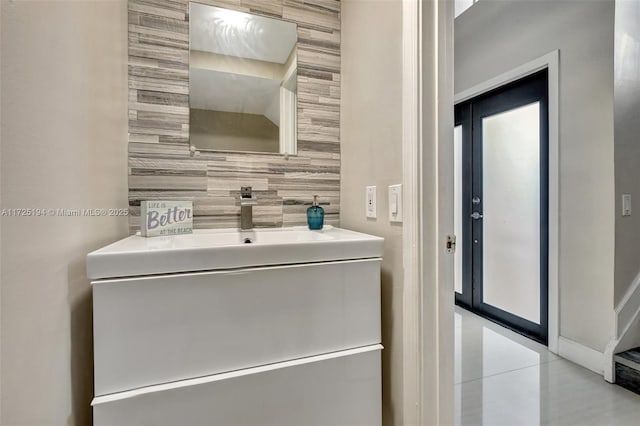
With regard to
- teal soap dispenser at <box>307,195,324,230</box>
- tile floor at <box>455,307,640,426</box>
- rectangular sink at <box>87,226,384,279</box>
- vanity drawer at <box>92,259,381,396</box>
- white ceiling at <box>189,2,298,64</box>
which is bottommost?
tile floor at <box>455,307,640,426</box>

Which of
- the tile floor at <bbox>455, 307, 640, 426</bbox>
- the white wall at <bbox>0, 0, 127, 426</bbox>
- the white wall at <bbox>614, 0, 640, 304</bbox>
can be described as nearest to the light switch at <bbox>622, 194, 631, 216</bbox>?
the white wall at <bbox>614, 0, 640, 304</bbox>

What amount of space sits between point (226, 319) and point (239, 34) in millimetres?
1202

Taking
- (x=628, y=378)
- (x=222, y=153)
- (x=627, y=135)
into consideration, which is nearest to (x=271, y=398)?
(x=222, y=153)

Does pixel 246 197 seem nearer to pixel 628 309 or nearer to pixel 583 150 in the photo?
pixel 583 150

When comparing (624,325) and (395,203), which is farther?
(624,325)

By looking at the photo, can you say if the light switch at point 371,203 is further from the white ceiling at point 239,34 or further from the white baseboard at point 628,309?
the white baseboard at point 628,309

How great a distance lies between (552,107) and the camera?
220 cm

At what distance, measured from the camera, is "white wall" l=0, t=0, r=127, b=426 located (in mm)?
540

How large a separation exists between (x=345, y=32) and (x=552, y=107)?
171 centimetres

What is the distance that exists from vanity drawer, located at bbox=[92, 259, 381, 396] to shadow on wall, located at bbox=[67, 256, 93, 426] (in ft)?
0.36

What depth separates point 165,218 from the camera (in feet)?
3.76

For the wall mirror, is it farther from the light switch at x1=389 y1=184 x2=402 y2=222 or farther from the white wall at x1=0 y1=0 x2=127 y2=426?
the light switch at x1=389 y1=184 x2=402 y2=222

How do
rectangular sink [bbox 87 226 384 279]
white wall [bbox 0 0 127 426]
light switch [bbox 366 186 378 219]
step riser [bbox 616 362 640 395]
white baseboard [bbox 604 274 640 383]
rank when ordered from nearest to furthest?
white wall [bbox 0 0 127 426] < rectangular sink [bbox 87 226 384 279] < light switch [bbox 366 186 378 219] < step riser [bbox 616 362 640 395] < white baseboard [bbox 604 274 640 383]

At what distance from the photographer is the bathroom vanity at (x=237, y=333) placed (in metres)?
0.78
